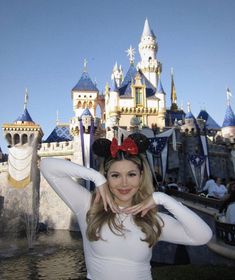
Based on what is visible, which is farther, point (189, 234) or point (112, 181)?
point (112, 181)

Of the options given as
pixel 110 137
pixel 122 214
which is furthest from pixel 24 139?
pixel 122 214

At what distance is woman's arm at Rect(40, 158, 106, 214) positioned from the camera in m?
2.05

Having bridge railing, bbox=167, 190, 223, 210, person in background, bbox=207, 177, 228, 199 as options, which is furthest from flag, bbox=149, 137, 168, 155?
person in background, bbox=207, 177, 228, 199

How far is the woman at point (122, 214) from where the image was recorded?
1.88 meters

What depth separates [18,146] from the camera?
23.8 m

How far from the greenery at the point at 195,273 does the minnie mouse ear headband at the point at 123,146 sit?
4.37 m

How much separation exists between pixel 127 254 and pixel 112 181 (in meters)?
0.49

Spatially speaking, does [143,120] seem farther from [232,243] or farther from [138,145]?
[138,145]

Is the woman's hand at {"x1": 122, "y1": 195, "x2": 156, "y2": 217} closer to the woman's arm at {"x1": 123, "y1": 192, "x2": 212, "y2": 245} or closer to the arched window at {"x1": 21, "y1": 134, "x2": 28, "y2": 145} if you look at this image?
the woman's arm at {"x1": 123, "y1": 192, "x2": 212, "y2": 245}

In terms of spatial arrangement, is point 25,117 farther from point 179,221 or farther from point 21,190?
point 179,221

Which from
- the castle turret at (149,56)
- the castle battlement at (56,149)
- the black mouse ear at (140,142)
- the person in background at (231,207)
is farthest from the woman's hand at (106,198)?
the castle turret at (149,56)

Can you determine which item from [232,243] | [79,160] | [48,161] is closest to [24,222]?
[79,160]

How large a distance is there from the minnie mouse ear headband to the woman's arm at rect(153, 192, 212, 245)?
15.2 inches

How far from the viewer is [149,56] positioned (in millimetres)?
35469
